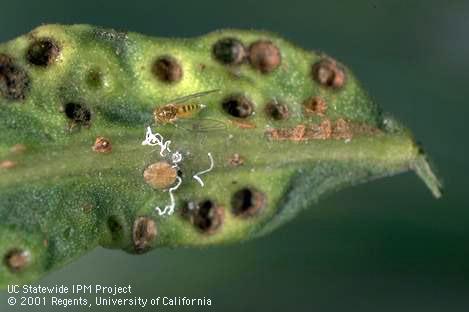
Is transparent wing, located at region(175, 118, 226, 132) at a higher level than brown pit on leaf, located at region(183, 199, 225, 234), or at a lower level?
higher

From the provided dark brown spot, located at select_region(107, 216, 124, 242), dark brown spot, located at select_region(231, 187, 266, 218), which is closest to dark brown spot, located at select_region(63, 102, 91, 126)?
dark brown spot, located at select_region(107, 216, 124, 242)

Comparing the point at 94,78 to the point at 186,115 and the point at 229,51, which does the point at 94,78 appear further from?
the point at 229,51

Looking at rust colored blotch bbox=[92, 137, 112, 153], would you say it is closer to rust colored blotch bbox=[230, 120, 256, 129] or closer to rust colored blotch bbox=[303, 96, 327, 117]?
rust colored blotch bbox=[230, 120, 256, 129]

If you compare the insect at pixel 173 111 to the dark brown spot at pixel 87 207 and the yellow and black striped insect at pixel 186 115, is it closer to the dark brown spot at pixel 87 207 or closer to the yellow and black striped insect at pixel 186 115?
the yellow and black striped insect at pixel 186 115

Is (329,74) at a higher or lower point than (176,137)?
higher

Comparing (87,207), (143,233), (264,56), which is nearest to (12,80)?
(87,207)

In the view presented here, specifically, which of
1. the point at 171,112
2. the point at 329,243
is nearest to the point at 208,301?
the point at 329,243
